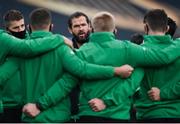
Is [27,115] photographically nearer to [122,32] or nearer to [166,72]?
[166,72]

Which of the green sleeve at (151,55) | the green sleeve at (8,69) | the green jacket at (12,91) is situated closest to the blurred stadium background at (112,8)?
the green jacket at (12,91)

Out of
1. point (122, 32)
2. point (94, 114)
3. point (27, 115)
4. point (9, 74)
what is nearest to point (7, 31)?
point (9, 74)

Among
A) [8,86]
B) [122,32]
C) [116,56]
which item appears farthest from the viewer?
[122,32]

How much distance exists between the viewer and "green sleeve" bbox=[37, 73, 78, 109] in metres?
4.16

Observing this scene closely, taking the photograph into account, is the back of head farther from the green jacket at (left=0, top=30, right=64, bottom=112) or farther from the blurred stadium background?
the blurred stadium background

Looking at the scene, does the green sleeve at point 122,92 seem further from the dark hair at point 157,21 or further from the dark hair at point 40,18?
the dark hair at point 40,18

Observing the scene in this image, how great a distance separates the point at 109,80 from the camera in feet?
13.5

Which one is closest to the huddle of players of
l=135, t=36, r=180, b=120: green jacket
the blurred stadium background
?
l=135, t=36, r=180, b=120: green jacket

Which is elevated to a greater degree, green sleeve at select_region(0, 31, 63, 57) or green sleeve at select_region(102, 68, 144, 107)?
green sleeve at select_region(0, 31, 63, 57)

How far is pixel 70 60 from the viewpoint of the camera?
13.5ft

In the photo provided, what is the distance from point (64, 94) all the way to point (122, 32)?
521 centimetres

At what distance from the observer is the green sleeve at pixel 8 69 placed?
170 inches

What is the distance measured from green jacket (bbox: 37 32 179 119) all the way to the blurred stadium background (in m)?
4.96

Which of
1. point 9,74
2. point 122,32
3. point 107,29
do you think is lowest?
point 122,32
